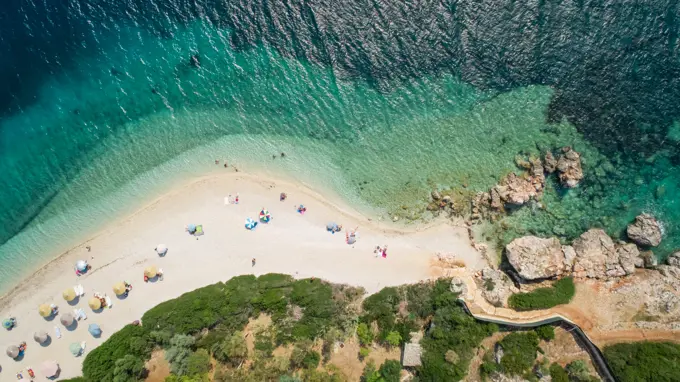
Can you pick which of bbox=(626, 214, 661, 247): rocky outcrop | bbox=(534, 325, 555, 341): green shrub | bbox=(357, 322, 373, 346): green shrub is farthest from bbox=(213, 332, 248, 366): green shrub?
bbox=(626, 214, 661, 247): rocky outcrop

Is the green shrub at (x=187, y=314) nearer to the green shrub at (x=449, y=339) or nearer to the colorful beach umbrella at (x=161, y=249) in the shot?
the colorful beach umbrella at (x=161, y=249)

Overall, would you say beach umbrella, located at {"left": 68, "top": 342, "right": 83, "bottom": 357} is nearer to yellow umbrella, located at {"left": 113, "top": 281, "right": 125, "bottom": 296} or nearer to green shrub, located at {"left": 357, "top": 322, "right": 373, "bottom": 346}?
yellow umbrella, located at {"left": 113, "top": 281, "right": 125, "bottom": 296}

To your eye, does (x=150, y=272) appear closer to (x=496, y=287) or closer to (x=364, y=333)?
(x=364, y=333)

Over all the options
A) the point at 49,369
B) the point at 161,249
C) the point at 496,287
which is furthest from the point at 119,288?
the point at 496,287

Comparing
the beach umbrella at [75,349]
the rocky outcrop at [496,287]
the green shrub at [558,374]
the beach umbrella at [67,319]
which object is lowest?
the beach umbrella at [75,349]

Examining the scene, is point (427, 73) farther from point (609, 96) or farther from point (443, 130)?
point (609, 96)

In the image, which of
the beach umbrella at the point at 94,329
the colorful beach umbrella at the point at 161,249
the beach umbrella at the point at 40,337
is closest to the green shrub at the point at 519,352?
the colorful beach umbrella at the point at 161,249
